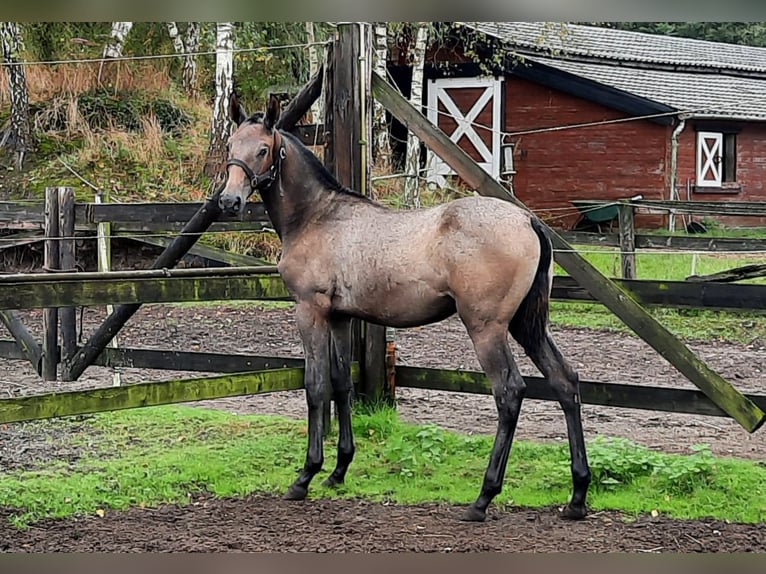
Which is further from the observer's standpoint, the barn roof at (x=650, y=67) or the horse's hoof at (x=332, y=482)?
the barn roof at (x=650, y=67)

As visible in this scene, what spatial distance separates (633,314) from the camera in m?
4.68

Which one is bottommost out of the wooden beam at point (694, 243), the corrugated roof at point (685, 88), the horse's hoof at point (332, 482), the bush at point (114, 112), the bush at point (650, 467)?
the horse's hoof at point (332, 482)

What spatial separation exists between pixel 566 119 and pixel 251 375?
52.9 ft

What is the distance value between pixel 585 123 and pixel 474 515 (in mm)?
16481

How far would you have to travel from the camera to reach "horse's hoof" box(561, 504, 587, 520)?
4148 mm

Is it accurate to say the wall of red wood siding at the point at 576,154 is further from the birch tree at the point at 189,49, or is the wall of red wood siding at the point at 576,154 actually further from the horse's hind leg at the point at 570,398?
the horse's hind leg at the point at 570,398

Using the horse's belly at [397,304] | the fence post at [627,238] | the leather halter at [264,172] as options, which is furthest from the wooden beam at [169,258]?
the fence post at [627,238]

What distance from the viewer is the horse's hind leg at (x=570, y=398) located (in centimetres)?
423

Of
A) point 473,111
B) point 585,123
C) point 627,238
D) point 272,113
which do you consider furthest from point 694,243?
point 473,111

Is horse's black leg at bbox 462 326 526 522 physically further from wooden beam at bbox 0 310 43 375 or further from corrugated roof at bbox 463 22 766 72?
corrugated roof at bbox 463 22 766 72

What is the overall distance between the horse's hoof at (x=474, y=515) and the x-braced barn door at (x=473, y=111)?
52.7ft

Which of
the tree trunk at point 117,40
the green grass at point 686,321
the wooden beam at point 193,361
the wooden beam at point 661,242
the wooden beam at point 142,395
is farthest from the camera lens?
the tree trunk at point 117,40

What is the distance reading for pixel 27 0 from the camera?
1.61 metres

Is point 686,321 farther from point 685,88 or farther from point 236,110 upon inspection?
point 685,88
